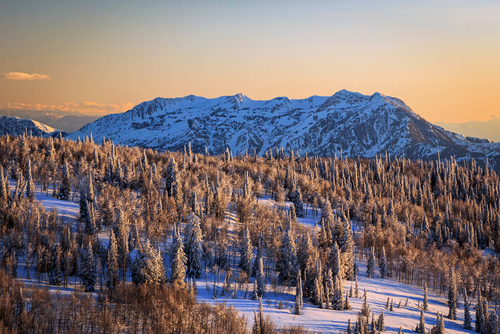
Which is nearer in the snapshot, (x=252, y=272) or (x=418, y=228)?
(x=252, y=272)

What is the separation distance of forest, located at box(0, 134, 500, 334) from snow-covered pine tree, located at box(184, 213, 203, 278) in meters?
0.24

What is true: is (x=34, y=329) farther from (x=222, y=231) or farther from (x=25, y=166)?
(x=25, y=166)

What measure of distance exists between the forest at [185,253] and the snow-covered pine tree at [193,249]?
24 centimetres

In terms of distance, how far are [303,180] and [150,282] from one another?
125 m

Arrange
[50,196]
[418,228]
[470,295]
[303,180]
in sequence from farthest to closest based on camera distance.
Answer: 1. [303,180]
2. [418,228]
3. [50,196]
4. [470,295]

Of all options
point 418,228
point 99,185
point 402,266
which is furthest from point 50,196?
point 418,228

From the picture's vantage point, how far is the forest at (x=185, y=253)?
57781 millimetres

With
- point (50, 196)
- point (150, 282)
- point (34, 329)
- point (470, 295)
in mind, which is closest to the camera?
point (34, 329)

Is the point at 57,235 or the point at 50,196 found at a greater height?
the point at 50,196

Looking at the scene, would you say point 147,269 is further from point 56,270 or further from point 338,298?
point 338,298

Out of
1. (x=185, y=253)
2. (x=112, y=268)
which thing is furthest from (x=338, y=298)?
(x=112, y=268)

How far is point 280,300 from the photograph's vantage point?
255 feet

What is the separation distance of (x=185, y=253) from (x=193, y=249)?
6.43 ft

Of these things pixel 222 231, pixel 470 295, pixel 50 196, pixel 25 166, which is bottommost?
pixel 470 295
